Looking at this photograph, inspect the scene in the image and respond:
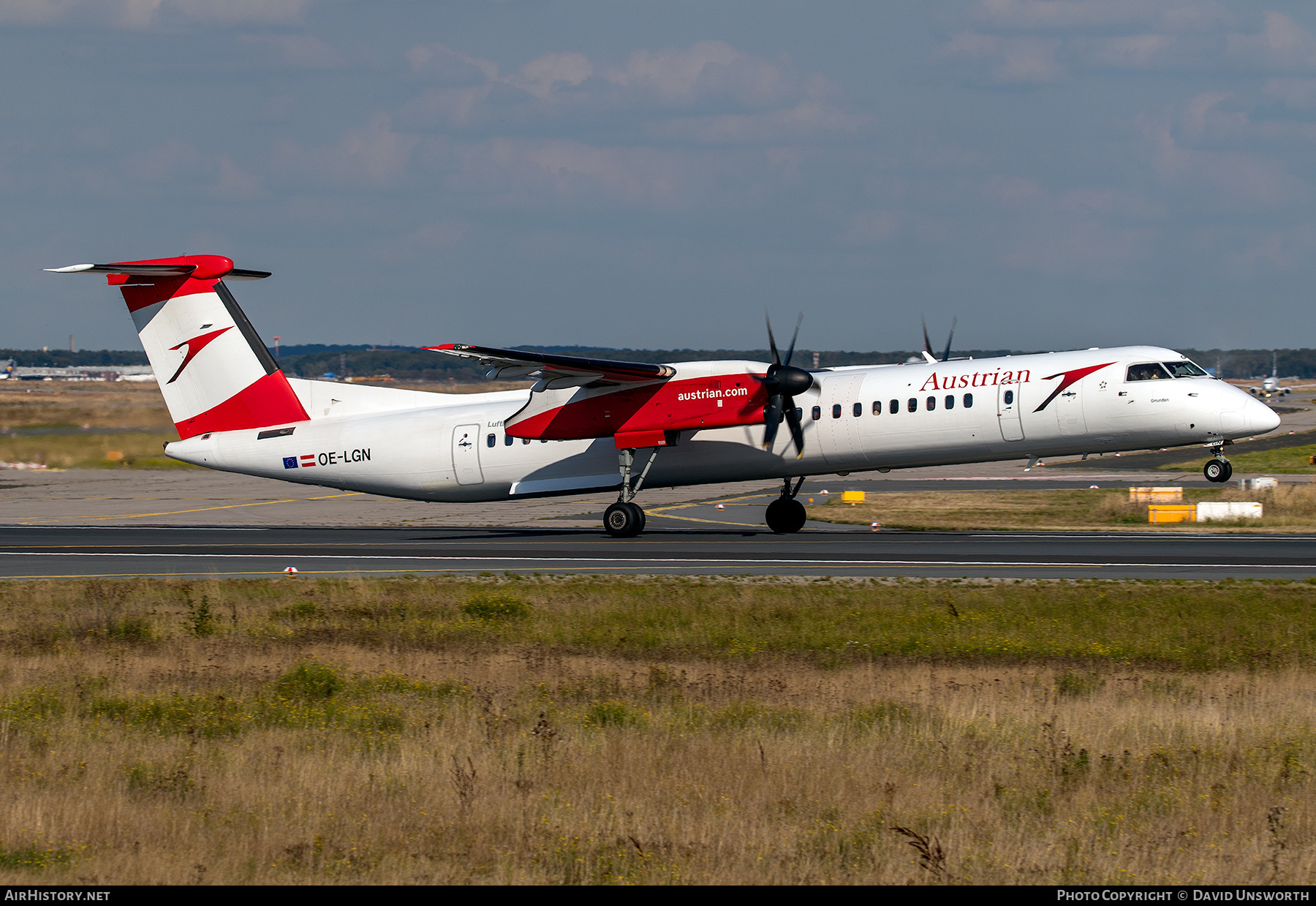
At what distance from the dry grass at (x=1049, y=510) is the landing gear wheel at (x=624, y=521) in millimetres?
8346

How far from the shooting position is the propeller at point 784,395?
29.5 metres

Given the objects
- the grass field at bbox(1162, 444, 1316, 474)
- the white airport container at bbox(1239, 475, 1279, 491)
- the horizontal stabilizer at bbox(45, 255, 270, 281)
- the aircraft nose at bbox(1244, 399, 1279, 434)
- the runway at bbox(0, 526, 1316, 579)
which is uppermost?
the horizontal stabilizer at bbox(45, 255, 270, 281)

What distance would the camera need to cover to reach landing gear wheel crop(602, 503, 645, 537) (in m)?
31.5

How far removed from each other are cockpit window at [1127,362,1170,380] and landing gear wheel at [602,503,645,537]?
482 inches

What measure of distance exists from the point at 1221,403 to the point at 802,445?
9474 mm

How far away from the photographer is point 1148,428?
91.1ft

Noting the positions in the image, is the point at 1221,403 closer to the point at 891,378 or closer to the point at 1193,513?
the point at 891,378

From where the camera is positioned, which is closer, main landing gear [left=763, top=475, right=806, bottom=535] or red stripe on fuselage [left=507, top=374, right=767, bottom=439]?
red stripe on fuselage [left=507, top=374, right=767, bottom=439]

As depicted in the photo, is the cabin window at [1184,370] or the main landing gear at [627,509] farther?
the main landing gear at [627,509]

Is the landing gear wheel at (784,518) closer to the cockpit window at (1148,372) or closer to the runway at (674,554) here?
the runway at (674,554)

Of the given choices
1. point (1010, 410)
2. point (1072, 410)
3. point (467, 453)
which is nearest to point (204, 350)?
point (467, 453)

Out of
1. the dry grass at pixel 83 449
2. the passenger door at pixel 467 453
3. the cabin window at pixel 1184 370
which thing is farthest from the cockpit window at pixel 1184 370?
the dry grass at pixel 83 449

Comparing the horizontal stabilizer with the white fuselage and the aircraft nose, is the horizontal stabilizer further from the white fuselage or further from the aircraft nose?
the aircraft nose

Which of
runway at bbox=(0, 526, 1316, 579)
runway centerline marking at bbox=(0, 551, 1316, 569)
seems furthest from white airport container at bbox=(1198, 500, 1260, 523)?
runway centerline marking at bbox=(0, 551, 1316, 569)
